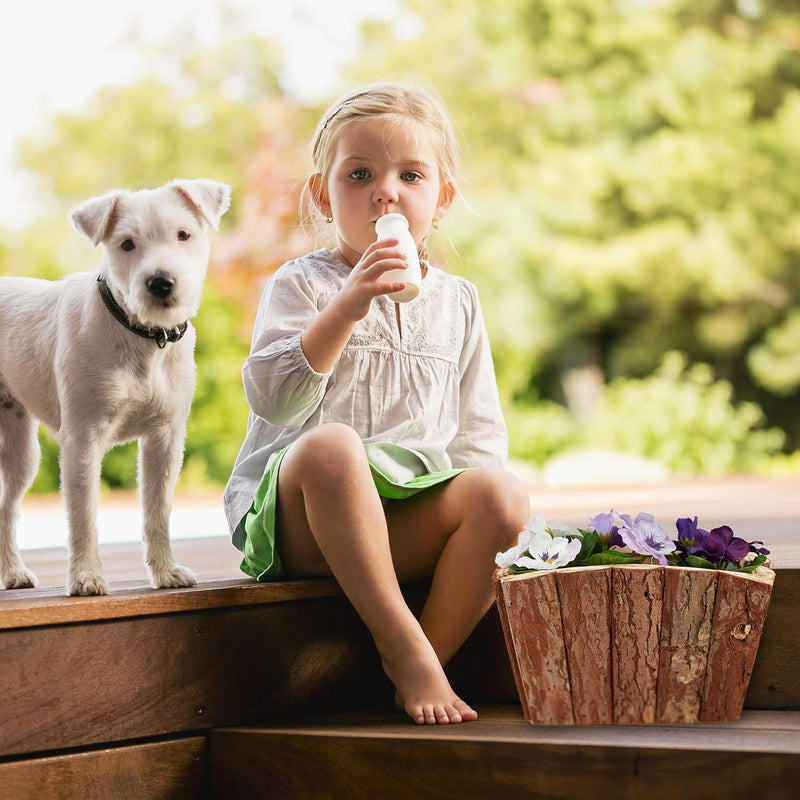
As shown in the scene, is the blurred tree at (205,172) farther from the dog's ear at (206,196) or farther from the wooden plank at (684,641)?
the wooden plank at (684,641)

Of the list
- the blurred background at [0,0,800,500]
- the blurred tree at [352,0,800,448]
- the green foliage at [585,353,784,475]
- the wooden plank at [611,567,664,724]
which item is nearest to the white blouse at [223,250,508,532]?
the wooden plank at [611,567,664,724]

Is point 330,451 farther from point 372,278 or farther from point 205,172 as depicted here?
point 205,172

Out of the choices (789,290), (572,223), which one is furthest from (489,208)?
(789,290)

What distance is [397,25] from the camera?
1146 cm

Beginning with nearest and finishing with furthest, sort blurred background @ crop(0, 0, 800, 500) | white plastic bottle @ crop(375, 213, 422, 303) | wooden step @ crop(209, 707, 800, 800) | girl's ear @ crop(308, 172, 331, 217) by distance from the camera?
wooden step @ crop(209, 707, 800, 800)
white plastic bottle @ crop(375, 213, 422, 303)
girl's ear @ crop(308, 172, 331, 217)
blurred background @ crop(0, 0, 800, 500)

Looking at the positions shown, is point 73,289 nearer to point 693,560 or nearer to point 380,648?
point 380,648

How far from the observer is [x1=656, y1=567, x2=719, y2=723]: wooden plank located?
5.52ft

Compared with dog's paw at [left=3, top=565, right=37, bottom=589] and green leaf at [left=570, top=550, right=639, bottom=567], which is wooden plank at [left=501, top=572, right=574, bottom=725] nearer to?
green leaf at [left=570, top=550, right=639, bottom=567]

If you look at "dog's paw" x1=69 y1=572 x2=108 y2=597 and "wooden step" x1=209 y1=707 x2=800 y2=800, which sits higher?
"dog's paw" x1=69 y1=572 x2=108 y2=597

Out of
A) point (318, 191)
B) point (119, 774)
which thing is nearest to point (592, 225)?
point (318, 191)

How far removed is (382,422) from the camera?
7.22ft

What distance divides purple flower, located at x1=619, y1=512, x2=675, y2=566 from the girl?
26 cm

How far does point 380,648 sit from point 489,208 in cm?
845

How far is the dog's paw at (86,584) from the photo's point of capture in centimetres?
185
